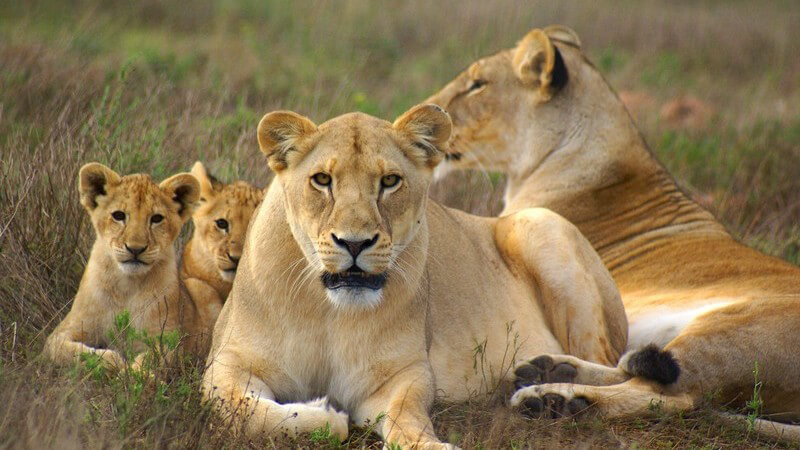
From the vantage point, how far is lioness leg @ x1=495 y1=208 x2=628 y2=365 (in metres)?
5.21

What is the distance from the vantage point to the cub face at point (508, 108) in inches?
264

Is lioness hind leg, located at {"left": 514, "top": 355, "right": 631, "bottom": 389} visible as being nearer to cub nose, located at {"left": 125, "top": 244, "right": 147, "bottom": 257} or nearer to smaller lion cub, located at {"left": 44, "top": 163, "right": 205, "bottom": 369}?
smaller lion cub, located at {"left": 44, "top": 163, "right": 205, "bottom": 369}

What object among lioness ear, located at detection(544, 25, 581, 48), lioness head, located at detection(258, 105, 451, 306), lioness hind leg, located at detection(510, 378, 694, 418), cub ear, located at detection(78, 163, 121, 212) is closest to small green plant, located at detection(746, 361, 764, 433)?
lioness hind leg, located at detection(510, 378, 694, 418)

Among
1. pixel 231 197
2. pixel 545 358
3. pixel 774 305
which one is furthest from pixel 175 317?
pixel 774 305

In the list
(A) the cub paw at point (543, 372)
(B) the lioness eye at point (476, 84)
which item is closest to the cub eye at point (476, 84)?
(B) the lioness eye at point (476, 84)

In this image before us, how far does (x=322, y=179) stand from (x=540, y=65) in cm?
313

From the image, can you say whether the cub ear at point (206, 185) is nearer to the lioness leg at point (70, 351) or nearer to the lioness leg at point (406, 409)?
the lioness leg at point (70, 351)

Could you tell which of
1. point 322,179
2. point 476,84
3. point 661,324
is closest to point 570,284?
point 661,324

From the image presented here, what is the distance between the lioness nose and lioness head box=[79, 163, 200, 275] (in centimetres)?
129

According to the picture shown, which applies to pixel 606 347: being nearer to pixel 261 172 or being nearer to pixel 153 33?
pixel 261 172

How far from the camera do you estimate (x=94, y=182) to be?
483cm

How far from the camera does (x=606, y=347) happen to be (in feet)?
17.1

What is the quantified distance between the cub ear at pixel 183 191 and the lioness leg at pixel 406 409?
136 cm

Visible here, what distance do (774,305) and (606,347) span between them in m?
0.79
